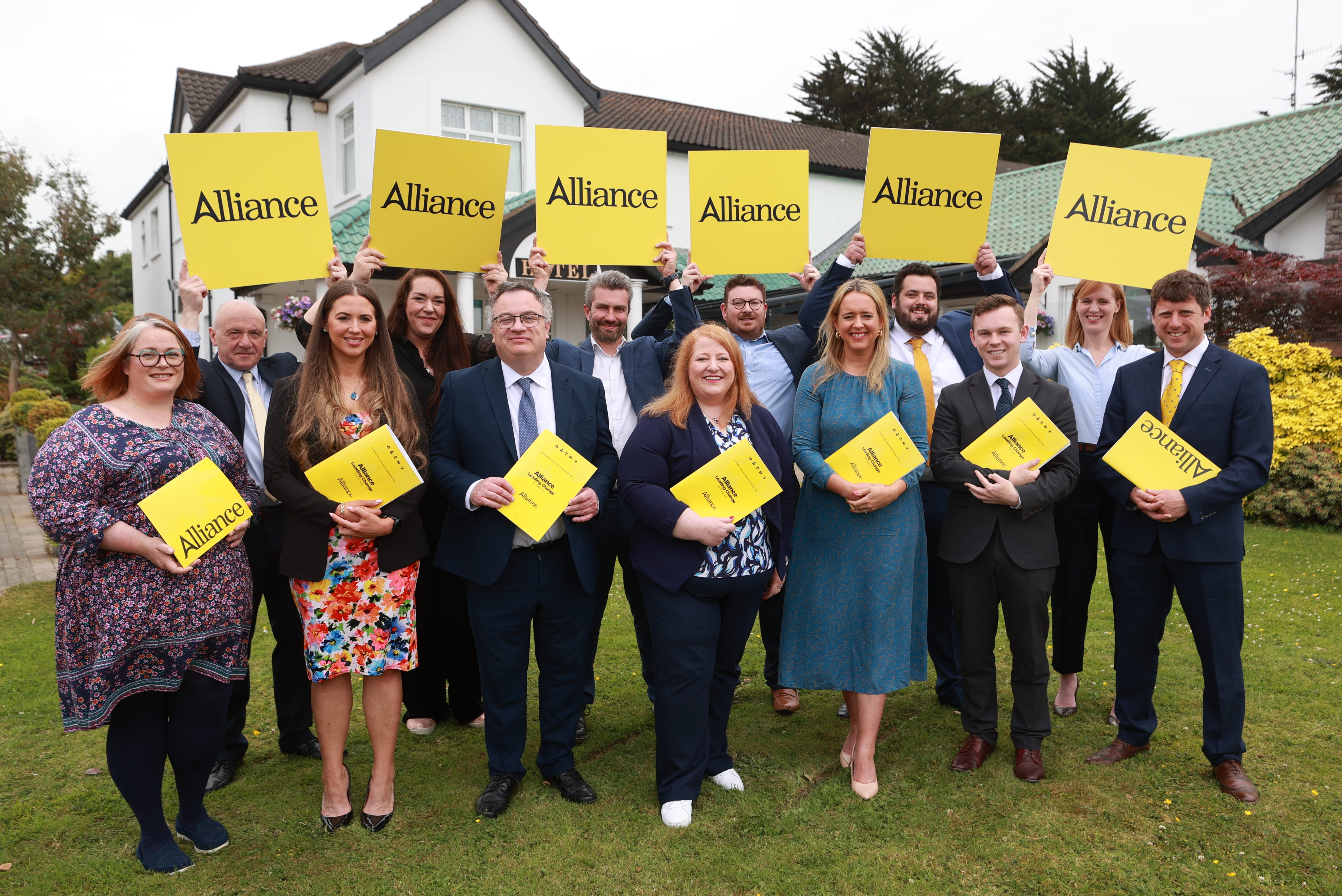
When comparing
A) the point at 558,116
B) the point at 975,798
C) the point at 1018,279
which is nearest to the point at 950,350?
the point at 975,798

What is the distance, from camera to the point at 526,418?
148 inches

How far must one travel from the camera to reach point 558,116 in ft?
61.5

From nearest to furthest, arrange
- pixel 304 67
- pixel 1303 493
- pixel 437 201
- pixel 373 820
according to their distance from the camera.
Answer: pixel 373 820 → pixel 437 201 → pixel 1303 493 → pixel 304 67

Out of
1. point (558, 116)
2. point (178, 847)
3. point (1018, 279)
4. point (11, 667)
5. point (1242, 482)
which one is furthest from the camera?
point (558, 116)

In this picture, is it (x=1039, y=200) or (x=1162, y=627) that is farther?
(x=1039, y=200)

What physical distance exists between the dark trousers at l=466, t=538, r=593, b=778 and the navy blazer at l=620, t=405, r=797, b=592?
361 millimetres

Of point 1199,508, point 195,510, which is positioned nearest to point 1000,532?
point 1199,508

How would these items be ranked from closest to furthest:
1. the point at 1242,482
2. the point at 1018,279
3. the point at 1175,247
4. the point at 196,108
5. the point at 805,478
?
the point at 1242,482 → the point at 805,478 → the point at 1175,247 → the point at 1018,279 → the point at 196,108

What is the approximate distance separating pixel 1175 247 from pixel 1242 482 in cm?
141

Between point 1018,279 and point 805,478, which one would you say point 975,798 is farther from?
point 1018,279

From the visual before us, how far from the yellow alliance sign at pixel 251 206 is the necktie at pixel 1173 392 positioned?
3.96 meters

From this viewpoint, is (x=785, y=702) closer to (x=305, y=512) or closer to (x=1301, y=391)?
(x=305, y=512)

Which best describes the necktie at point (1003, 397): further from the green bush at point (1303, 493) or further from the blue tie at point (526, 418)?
the green bush at point (1303, 493)

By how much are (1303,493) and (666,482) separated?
983cm
